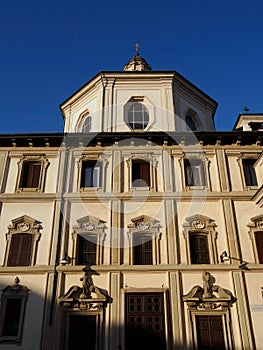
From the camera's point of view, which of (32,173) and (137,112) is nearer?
(32,173)

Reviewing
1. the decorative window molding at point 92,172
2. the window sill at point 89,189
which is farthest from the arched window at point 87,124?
the window sill at point 89,189

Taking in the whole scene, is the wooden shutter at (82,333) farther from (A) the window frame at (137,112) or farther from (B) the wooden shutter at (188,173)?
(A) the window frame at (137,112)

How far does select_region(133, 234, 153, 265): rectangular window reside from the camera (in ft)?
57.7

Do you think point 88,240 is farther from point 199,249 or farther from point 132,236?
point 199,249

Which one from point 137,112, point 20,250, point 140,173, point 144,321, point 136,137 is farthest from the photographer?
point 137,112

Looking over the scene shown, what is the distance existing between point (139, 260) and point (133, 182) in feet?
13.6

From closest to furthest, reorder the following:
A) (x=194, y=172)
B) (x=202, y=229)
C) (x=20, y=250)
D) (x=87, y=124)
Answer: (x=20, y=250)
(x=202, y=229)
(x=194, y=172)
(x=87, y=124)

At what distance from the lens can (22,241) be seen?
17969mm

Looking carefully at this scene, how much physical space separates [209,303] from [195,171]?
6.88 m

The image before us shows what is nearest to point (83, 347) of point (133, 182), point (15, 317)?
point (15, 317)

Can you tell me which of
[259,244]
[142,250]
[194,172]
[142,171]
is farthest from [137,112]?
[259,244]

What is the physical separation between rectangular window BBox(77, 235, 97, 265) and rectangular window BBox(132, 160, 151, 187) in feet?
11.9

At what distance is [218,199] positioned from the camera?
19.0 metres

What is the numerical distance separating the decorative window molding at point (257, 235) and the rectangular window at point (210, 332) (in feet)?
11.0
